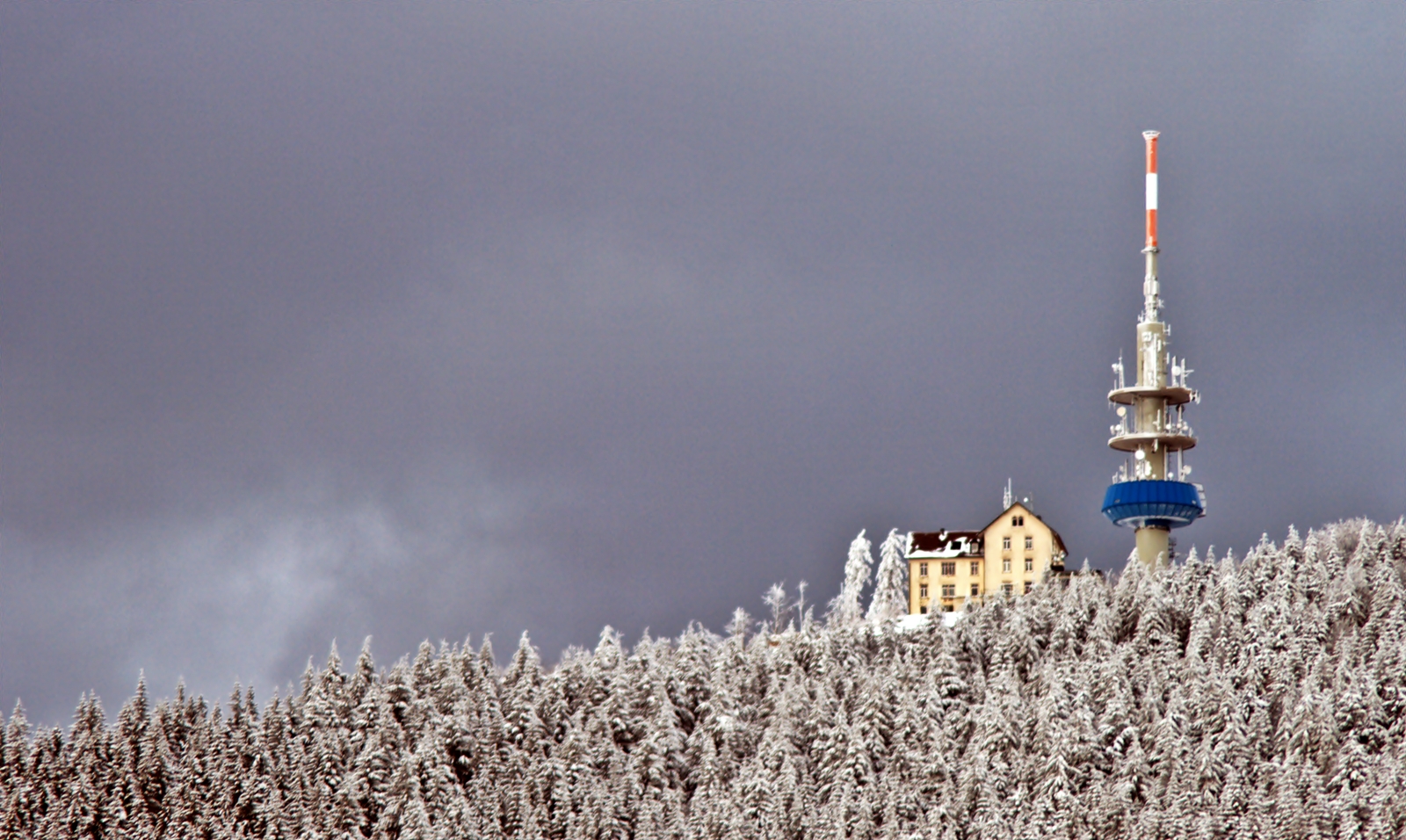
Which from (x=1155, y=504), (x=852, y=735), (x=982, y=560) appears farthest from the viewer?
(x=982, y=560)

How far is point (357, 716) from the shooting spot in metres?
90.0

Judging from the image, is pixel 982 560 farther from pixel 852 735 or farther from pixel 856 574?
pixel 852 735

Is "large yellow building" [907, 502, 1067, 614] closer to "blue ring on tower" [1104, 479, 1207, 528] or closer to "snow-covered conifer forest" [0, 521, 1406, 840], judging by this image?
"blue ring on tower" [1104, 479, 1207, 528]

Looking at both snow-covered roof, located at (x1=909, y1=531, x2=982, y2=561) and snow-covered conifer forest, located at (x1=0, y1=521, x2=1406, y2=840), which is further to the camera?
snow-covered roof, located at (x1=909, y1=531, x2=982, y2=561)

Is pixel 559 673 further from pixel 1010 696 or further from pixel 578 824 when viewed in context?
pixel 1010 696

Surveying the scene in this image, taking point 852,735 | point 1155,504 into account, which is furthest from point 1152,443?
point 852,735

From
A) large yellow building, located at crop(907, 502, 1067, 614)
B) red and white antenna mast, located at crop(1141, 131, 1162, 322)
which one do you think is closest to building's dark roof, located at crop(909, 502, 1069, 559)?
large yellow building, located at crop(907, 502, 1067, 614)

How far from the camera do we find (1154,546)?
115m

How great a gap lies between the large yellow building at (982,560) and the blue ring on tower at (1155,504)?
5321 millimetres

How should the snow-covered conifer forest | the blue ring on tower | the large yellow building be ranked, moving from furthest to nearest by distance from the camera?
the large yellow building → the blue ring on tower → the snow-covered conifer forest

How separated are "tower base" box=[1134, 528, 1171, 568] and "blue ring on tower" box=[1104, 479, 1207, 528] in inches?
16.9

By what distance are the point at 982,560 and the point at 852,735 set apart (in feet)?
133

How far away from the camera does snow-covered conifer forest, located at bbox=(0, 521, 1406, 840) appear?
2977 inches

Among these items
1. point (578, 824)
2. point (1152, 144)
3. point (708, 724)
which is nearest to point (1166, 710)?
point (708, 724)
